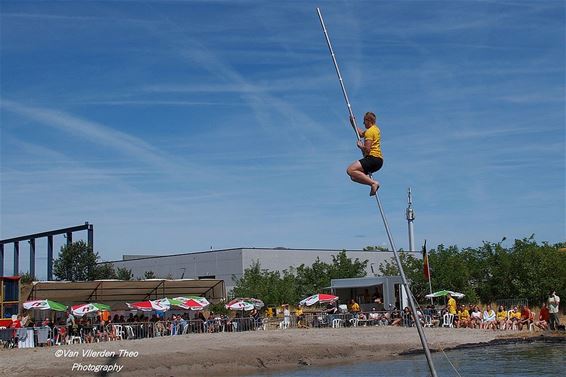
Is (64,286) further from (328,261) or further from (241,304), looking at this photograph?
(328,261)

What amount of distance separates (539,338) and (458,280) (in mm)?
16657

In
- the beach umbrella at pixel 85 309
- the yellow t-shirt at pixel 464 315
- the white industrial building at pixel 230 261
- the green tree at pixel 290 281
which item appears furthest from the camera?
the white industrial building at pixel 230 261

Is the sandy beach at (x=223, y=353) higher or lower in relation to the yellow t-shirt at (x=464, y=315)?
lower

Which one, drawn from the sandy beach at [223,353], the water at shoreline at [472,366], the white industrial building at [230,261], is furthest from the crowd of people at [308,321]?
the white industrial building at [230,261]

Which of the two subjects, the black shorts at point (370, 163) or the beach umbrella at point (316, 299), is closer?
the black shorts at point (370, 163)

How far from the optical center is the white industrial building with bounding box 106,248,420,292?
5803cm

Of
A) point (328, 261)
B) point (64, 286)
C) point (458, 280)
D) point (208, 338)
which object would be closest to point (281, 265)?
point (328, 261)

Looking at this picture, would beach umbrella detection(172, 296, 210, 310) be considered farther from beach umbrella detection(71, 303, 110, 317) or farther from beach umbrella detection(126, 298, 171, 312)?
beach umbrella detection(71, 303, 110, 317)

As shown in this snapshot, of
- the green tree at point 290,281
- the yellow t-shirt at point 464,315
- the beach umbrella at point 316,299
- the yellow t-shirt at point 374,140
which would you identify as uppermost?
the yellow t-shirt at point 374,140

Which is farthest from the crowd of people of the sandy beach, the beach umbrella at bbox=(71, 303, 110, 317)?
the sandy beach

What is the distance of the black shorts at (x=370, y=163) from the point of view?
9492 millimetres

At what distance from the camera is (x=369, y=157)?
954cm

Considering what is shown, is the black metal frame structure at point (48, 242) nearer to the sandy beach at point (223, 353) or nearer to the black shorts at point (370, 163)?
the sandy beach at point (223, 353)

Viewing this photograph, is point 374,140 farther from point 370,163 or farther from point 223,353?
point 223,353
